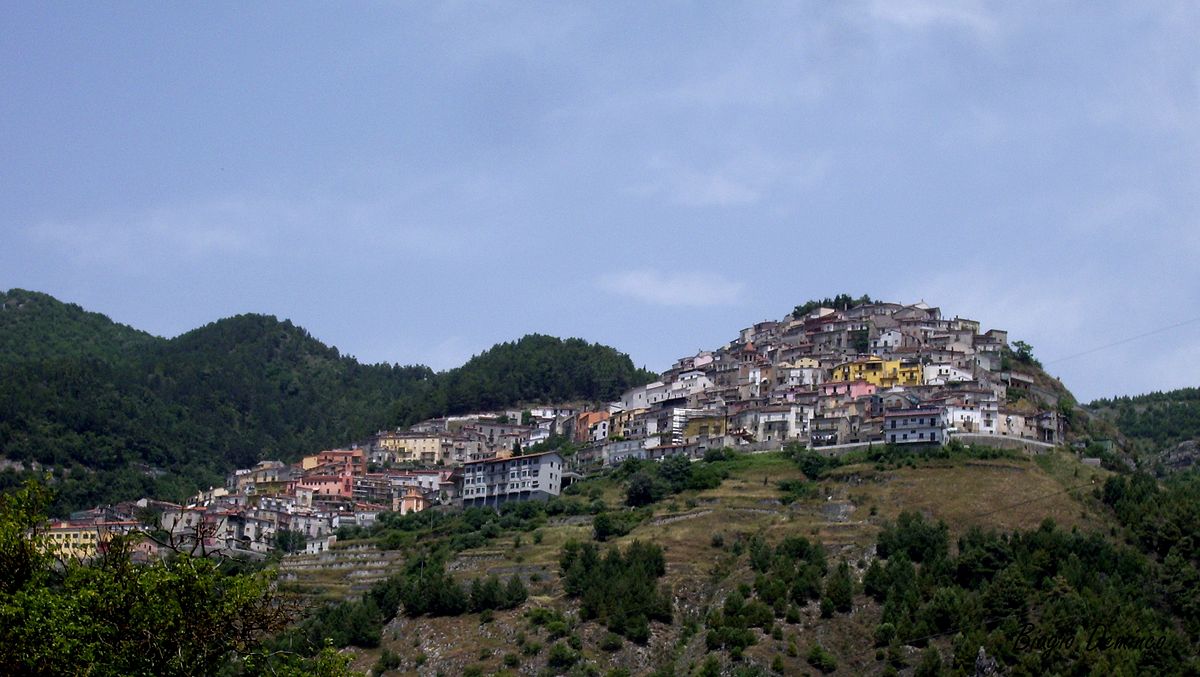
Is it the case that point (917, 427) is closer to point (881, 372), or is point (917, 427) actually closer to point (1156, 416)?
point (881, 372)

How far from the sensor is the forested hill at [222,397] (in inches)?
4852

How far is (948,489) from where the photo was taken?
246 feet

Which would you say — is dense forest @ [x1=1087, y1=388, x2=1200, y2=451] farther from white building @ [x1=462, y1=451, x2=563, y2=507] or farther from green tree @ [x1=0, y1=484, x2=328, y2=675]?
green tree @ [x1=0, y1=484, x2=328, y2=675]

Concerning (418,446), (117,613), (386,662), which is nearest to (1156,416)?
(418,446)

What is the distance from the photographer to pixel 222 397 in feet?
484

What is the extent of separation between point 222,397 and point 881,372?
72612 millimetres

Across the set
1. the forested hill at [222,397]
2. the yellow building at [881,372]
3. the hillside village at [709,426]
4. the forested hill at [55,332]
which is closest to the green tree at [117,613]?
the hillside village at [709,426]

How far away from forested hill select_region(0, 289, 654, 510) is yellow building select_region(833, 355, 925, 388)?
2905 cm

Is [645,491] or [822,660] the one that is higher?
[645,491]

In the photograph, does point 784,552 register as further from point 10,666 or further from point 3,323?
point 3,323

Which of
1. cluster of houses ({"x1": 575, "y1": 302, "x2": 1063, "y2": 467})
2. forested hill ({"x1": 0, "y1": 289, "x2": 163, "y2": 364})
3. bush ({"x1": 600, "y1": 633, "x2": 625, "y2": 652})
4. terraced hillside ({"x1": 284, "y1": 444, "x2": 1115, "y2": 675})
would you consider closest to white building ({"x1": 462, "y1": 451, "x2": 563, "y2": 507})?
terraced hillside ({"x1": 284, "y1": 444, "x2": 1115, "y2": 675})

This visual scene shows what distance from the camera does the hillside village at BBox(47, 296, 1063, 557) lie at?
85.9 m

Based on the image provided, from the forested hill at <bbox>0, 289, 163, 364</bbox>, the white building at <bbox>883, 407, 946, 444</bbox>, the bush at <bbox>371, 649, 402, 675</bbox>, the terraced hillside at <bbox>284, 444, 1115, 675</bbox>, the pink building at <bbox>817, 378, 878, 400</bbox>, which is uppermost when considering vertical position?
the forested hill at <bbox>0, 289, 163, 364</bbox>

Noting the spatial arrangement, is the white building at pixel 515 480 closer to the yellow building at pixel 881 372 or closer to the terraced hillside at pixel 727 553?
the terraced hillside at pixel 727 553
